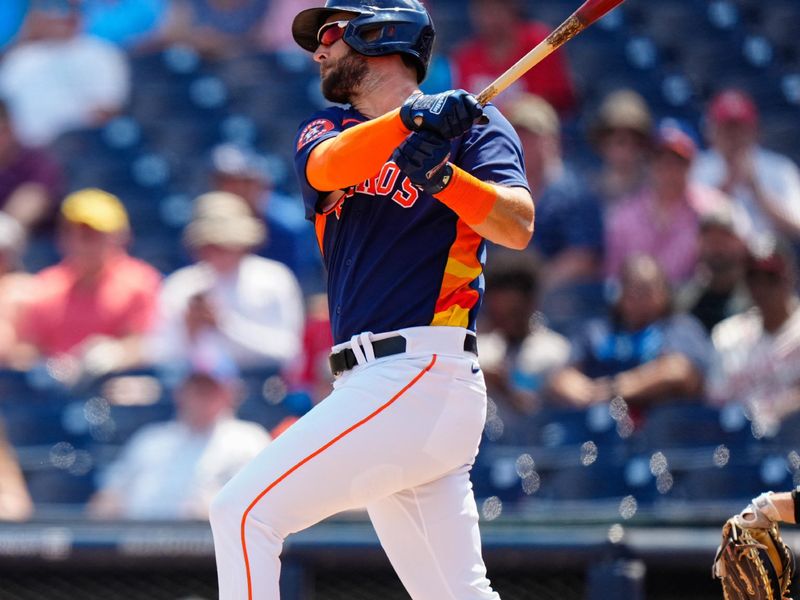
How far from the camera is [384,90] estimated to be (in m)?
2.97

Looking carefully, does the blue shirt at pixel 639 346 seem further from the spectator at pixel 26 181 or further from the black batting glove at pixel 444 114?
the spectator at pixel 26 181

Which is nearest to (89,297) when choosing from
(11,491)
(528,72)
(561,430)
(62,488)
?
(62,488)

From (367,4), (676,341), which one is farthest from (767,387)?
(367,4)

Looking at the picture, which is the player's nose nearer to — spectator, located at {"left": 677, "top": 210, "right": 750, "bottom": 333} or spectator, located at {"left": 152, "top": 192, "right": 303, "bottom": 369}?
spectator, located at {"left": 677, "top": 210, "right": 750, "bottom": 333}

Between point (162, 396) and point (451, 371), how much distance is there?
3.34 metres

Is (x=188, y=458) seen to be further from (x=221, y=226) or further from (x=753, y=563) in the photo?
(x=753, y=563)

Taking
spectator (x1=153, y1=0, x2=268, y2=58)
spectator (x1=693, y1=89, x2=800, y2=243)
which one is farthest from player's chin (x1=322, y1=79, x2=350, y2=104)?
spectator (x1=153, y1=0, x2=268, y2=58)

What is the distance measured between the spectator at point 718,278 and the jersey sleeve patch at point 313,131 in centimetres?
297

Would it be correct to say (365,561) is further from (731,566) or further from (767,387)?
(767,387)

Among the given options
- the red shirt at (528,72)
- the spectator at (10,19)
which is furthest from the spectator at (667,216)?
the spectator at (10,19)

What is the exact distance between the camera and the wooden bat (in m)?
2.80

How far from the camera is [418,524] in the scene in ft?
9.30

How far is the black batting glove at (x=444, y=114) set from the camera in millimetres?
2551

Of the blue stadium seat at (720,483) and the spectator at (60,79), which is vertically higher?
the spectator at (60,79)
